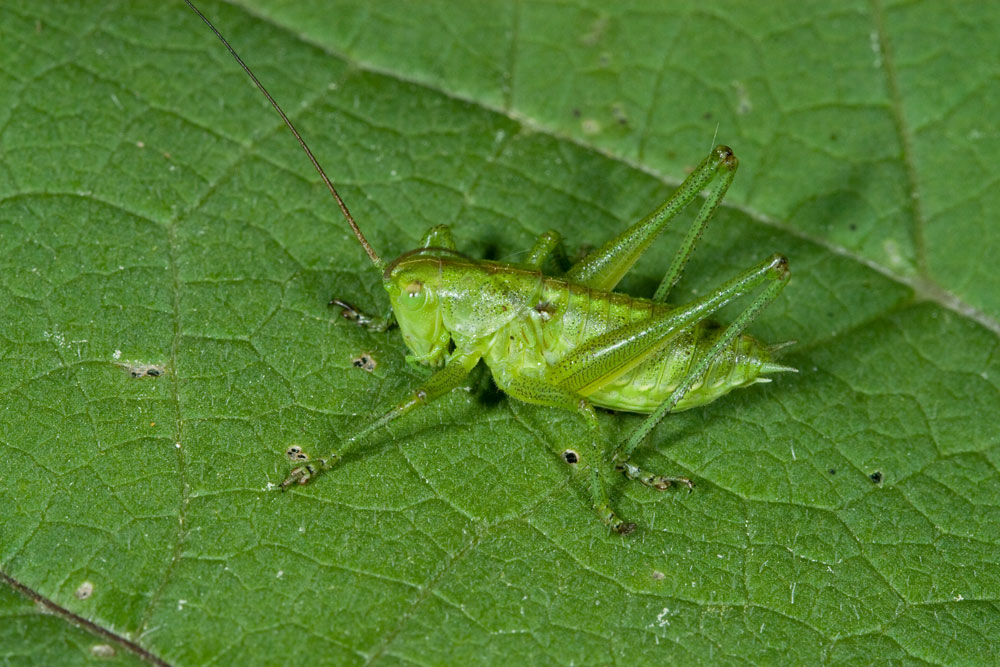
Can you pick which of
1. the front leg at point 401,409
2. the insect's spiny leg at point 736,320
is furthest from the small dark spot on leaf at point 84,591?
the insect's spiny leg at point 736,320

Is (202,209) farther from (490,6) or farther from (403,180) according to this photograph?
(490,6)

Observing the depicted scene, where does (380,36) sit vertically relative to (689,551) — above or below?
above

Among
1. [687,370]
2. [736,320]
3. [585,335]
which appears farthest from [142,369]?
[736,320]

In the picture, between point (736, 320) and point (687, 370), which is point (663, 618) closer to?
point (687, 370)

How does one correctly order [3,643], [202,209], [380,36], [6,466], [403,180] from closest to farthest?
[3,643] → [6,466] → [202,209] → [403,180] → [380,36]

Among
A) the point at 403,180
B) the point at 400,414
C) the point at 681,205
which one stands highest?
the point at 681,205

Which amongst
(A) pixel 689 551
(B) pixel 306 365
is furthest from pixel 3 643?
(A) pixel 689 551

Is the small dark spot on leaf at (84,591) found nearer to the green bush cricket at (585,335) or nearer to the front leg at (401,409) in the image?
the front leg at (401,409)
